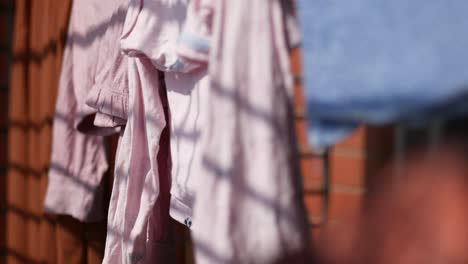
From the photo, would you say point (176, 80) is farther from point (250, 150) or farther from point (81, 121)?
point (81, 121)

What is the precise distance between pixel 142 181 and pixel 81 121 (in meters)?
0.29

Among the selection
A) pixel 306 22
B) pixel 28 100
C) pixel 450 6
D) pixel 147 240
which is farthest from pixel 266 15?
pixel 28 100

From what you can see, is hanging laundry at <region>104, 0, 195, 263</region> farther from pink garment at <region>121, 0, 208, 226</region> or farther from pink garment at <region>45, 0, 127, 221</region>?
pink garment at <region>45, 0, 127, 221</region>

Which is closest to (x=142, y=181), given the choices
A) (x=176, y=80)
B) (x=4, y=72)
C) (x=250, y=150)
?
(x=176, y=80)

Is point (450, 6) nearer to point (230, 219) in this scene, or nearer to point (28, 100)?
point (230, 219)

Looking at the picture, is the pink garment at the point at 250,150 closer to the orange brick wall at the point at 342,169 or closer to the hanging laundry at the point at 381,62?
the hanging laundry at the point at 381,62

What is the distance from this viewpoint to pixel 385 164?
2.64 feet

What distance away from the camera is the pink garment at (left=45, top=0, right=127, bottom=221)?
44.3 inches

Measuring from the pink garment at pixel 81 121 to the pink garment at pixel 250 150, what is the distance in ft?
1.47

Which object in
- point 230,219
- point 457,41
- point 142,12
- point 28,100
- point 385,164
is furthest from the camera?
point 28,100

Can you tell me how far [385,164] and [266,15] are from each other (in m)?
0.30

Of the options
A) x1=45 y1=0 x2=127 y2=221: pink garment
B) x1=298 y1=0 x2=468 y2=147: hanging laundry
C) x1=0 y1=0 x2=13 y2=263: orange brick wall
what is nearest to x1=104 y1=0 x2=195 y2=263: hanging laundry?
x1=45 y1=0 x2=127 y2=221: pink garment

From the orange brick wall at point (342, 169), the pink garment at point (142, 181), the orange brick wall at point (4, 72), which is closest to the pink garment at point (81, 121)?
the pink garment at point (142, 181)

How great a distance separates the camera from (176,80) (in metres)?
0.90
